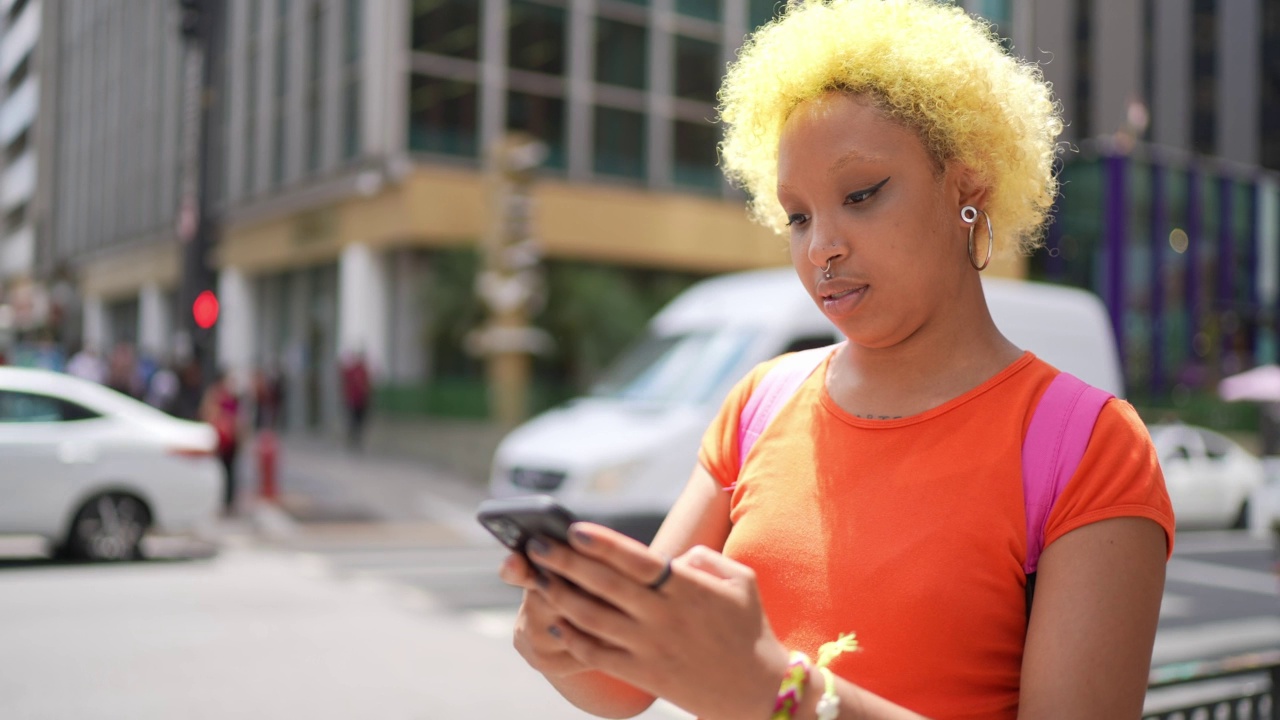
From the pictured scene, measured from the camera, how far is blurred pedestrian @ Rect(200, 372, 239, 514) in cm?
1380

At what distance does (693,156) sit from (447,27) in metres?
5.36

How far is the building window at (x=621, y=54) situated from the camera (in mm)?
22766

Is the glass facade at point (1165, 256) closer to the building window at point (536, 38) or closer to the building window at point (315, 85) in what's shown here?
the building window at point (536, 38)

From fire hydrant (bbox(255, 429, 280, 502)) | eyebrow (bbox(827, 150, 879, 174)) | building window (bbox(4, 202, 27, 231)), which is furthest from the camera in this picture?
building window (bbox(4, 202, 27, 231))

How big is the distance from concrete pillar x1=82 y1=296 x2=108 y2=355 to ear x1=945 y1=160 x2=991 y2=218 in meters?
33.1

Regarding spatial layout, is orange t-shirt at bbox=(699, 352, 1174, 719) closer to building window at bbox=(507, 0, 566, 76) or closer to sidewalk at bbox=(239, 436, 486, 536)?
sidewalk at bbox=(239, 436, 486, 536)

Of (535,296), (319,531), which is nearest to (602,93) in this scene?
(535,296)

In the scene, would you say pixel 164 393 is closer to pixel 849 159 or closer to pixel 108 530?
pixel 108 530

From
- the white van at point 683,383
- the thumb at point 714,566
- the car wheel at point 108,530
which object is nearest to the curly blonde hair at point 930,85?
the thumb at point 714,566

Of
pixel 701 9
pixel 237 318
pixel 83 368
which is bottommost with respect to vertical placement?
pixel 83 368

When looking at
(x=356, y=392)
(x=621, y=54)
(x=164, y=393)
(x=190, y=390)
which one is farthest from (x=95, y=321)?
(x=190, y=390)

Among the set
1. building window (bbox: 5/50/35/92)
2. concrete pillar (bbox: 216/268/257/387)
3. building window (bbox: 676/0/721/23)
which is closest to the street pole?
building window (bbox: 5/50/35/92)

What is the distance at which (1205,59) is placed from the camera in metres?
3.12

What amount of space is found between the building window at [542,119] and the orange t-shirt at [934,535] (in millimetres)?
21078
